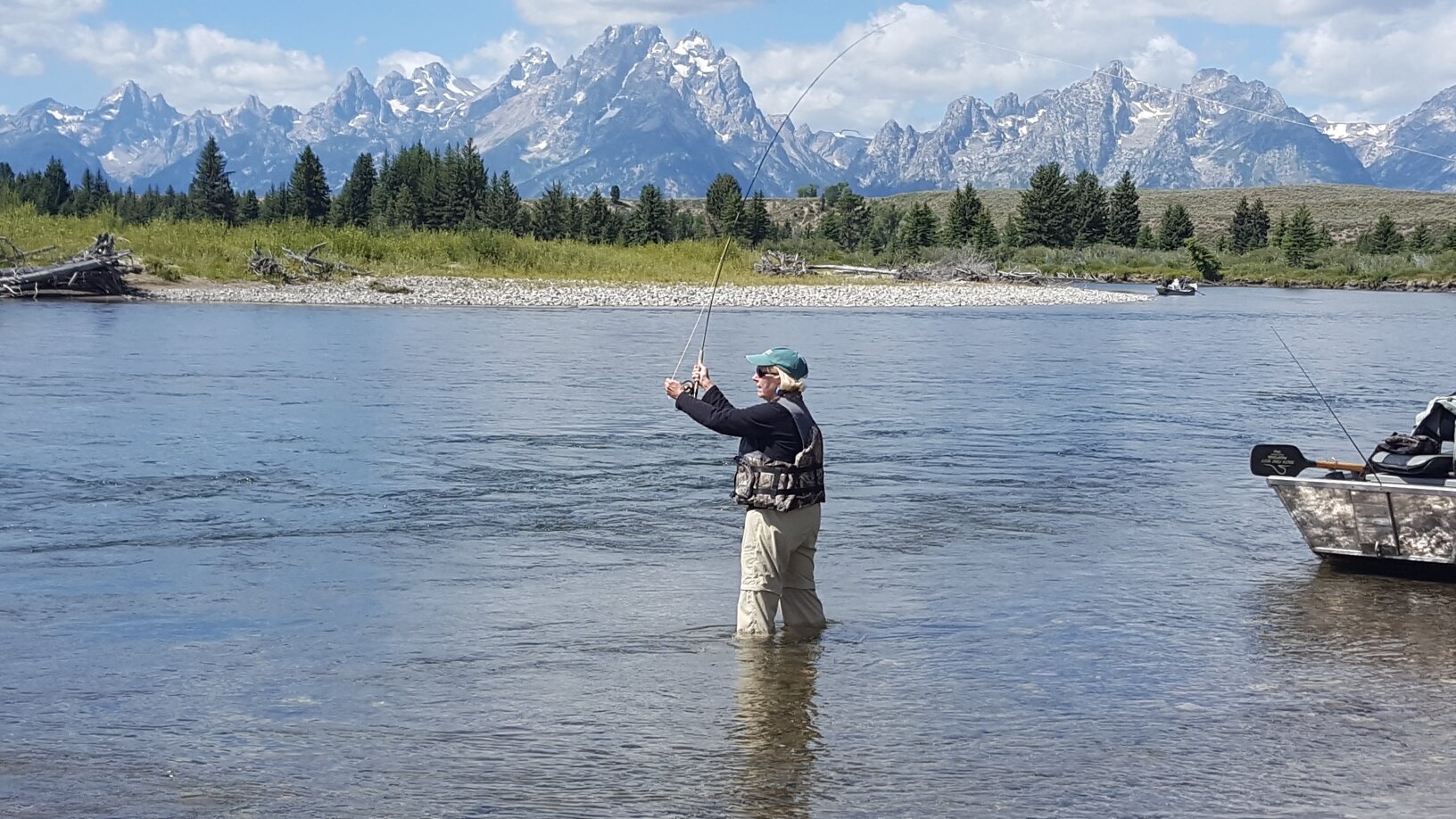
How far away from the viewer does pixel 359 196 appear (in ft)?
282

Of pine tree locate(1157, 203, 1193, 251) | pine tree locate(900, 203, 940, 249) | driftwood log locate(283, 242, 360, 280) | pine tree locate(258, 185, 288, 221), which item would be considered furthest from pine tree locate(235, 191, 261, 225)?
pine tree locate(1157, 203, 1193, 251)

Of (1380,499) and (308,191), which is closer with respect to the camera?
(1380,499)

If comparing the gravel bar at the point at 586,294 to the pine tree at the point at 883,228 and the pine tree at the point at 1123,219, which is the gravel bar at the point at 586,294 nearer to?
the pine tree at the point at 883,228

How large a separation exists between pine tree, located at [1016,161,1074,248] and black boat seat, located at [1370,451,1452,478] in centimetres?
8973

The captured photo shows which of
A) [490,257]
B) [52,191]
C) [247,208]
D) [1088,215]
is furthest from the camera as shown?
[1088,215]

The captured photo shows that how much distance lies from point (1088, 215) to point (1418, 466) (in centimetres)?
9346

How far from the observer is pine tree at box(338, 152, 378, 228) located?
3319 inches

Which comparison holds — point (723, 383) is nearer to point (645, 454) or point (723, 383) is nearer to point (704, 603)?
point (645, 454)

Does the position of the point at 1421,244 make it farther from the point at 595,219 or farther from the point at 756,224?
the point at 595,219

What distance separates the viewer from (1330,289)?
226 ft

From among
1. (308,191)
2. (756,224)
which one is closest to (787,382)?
(756,224)

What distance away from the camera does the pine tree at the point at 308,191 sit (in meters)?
81.4

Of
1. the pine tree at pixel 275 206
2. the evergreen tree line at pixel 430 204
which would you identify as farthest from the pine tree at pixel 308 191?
the pine tree at pixel 275 206

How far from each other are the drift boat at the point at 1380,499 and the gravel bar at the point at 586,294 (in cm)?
3150
